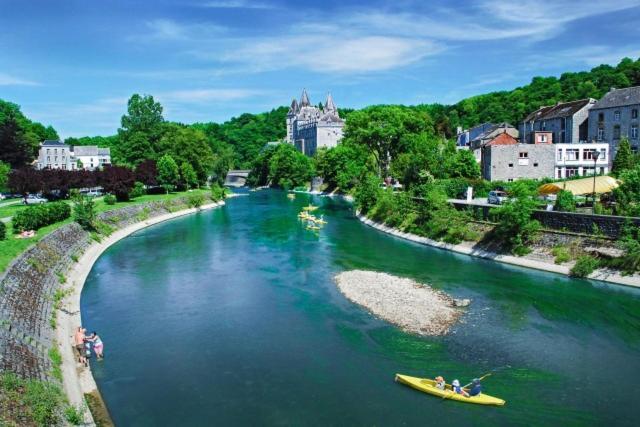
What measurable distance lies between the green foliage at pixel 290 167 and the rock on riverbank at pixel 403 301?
270ft

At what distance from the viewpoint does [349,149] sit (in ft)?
314

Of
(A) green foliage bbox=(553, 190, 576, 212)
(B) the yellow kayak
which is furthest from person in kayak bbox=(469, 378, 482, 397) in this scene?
(A) green foliage bbox=(553, 190, 576, 212)

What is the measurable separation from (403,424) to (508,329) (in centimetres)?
1023

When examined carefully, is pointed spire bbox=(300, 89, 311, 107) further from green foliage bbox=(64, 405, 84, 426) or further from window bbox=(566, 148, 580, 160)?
green foliage bbox=(64, 405, 84, 426)

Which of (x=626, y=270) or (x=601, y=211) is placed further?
(x=601, y=211)

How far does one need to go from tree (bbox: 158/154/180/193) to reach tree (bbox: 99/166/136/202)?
12.4 m

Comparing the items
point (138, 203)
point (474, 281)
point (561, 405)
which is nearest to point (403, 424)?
point (561, 405)

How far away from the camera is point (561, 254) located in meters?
34.3

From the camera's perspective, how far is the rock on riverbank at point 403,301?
2481 centimetres

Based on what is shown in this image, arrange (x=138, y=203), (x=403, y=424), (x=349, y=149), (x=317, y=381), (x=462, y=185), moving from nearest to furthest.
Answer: (x=403, y=424)
(x=317, y=381)
(x=462, y=185)
(x=138, y=203)
(x=349, y=149)

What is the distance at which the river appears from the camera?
17109 mm

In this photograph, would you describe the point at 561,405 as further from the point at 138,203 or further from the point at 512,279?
the point at 138,203

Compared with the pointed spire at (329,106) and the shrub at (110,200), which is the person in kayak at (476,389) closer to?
the shrub at (110,200)

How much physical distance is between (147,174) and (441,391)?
6804 centimetres
